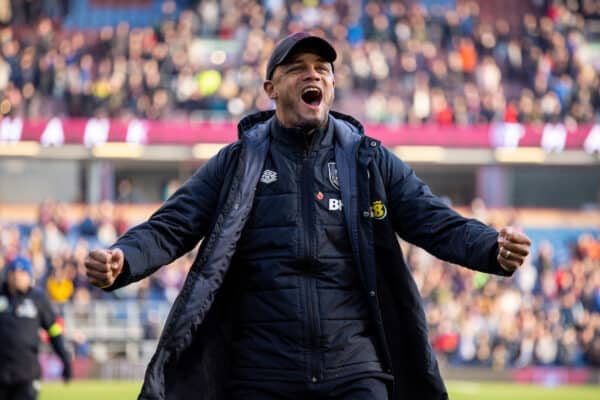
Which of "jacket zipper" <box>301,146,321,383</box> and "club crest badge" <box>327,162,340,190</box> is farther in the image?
"club crest badge" <box>327,162,340,190</box>

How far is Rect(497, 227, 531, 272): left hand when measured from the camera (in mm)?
4961

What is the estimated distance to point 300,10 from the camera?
34.5 meters

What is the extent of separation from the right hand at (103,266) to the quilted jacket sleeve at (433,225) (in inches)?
46.9

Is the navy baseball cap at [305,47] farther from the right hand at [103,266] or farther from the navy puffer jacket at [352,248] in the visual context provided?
the right hand at [103,266]

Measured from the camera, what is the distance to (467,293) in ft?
88.0

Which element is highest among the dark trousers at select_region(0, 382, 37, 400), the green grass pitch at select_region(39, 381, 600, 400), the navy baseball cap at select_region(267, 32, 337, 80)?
the navy baseball cap at select_region(267, 32, 337, 80)

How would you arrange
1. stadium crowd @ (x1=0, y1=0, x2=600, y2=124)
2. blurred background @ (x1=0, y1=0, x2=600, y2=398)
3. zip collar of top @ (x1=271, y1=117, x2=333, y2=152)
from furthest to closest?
stadium crowd @ (x1=0, y1=0, x2=600, y2=124)
blurred background @ (x1=0, y1=0, x2=600, y2=398)
zip collar of top @ (x1=271, y1=117, x2=333, y2=152)

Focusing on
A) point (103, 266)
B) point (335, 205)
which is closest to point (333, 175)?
point (335, 205)

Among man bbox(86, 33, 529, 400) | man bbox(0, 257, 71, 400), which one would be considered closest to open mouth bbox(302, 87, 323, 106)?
man bbox(86, 33, 529, 400)

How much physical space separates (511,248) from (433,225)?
0.45 metres

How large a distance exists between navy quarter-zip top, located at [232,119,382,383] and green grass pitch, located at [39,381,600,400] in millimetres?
12901

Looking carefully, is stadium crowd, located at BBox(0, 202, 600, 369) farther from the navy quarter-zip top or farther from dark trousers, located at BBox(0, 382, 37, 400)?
the navy quarter-zip top

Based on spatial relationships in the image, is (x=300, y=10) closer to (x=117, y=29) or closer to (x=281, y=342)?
(x=117, y=29)

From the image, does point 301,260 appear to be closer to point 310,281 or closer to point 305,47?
point 310,281
